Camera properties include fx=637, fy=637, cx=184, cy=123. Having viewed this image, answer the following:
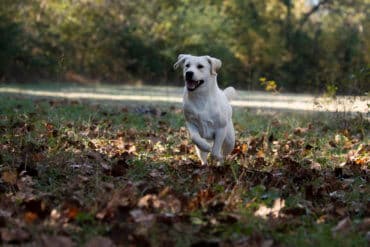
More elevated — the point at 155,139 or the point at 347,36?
the point at 347,36

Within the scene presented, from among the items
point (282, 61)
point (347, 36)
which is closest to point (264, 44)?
point (282, 61)

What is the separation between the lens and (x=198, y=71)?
262 inches

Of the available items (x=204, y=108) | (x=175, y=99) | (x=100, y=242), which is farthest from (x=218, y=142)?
(x=175, y=99)

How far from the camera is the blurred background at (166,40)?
28031mm

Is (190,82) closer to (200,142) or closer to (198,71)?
(198,71)

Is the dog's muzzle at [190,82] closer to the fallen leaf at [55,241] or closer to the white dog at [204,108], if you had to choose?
the white dog at [204,108]

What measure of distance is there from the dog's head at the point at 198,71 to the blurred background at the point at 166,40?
1789 cm

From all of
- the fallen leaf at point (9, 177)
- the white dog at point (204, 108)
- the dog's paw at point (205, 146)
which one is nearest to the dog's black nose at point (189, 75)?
the white dog at point (204, 108)

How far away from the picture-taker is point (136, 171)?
5781 mm

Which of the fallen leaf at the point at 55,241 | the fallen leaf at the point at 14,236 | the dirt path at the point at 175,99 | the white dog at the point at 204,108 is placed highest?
the white dog at the point at 204,108

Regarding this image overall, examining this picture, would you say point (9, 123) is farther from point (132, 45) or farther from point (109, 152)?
point (132, 45)

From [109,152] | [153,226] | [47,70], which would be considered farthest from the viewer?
[47,70]

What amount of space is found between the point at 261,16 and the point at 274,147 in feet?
102

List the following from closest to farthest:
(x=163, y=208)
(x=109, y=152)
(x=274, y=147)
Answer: (x=163, y=208) < (x=109, y=152) < (x=274, y=147)
